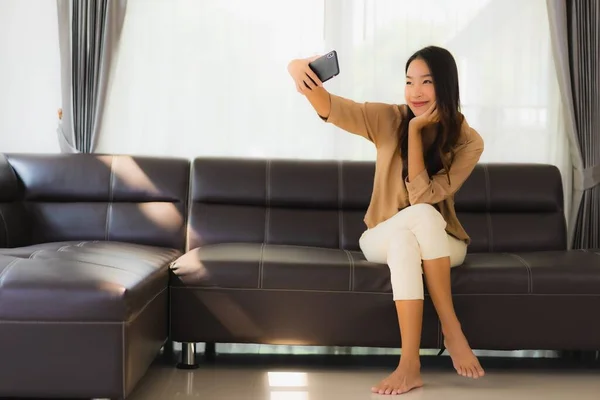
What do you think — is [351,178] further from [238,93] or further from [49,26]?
[49,26]

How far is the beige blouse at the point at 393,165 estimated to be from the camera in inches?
97.6

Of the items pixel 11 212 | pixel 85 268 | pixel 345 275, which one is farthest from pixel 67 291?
pixel 11 212

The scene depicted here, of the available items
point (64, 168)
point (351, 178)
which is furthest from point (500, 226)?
point (64, 168)

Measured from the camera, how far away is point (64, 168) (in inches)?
122

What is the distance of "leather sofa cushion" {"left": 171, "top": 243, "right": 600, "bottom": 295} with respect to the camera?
8.07ft

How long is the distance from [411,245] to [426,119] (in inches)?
18.1

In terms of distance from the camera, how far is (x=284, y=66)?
353 cm

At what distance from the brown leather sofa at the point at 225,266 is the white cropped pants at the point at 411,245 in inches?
5.1

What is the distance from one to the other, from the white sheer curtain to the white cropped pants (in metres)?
1.16

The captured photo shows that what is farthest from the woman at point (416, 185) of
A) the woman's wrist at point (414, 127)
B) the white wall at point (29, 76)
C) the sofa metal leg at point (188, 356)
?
the white wall at point (29, 76)

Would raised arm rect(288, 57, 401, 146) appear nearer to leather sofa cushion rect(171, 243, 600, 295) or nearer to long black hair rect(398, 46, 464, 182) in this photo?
long black hair rect(398, 46, 464, 182)

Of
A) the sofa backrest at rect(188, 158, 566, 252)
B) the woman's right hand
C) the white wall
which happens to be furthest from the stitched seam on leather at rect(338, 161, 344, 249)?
the white wall

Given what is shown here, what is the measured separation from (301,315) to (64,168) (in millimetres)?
1363

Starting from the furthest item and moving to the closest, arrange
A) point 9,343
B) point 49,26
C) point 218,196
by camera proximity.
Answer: point 49,26 → point 218,196 → point 9,343
